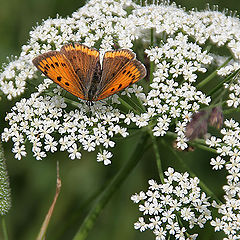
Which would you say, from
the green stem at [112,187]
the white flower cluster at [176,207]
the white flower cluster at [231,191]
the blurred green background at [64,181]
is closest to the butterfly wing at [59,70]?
the green stem at [112,187]

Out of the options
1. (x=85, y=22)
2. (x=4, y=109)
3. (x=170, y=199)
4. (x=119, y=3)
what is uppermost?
(x=119, y=3)

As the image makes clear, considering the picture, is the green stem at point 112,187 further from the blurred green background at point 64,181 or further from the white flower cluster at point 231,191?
the blurred green background at point 64,181

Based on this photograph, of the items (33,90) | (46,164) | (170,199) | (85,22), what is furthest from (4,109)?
(170,199)

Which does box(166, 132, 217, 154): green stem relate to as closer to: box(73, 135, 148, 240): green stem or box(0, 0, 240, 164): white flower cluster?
box(0, 0, 240, 164): white flower cluster

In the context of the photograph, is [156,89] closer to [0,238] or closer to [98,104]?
[98,104]

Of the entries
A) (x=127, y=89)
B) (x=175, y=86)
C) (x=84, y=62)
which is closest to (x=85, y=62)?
(x=84, y=62)

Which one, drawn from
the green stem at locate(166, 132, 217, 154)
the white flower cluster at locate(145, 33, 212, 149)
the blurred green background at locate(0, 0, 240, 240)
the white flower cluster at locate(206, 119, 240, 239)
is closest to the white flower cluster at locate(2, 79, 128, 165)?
the white flower cluster at locate(145, 33, 212, 149)
